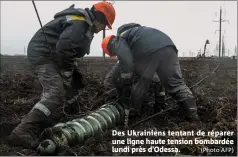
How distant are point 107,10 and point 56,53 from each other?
1002mm

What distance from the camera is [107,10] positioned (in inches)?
231

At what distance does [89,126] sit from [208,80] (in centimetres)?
619

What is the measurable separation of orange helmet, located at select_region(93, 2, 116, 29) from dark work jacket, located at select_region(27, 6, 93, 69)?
281 mm

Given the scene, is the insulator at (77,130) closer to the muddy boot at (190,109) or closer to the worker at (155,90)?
the worker at (155,90)

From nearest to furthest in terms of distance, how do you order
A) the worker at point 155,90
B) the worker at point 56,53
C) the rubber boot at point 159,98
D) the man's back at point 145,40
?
the worker at point 56,53 < the man's back at point 145,40 < the worker at point 155,90 < the rubber boot at point 159,98

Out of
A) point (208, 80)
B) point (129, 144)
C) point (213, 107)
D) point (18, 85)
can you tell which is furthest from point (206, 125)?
point (208, 80)

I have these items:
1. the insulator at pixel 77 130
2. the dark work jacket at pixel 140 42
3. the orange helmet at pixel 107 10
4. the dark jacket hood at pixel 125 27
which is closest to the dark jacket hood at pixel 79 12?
the orange helmet at pixel 107 10

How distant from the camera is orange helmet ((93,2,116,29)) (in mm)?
5836

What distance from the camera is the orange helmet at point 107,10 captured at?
5.84 m

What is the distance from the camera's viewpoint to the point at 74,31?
529cm

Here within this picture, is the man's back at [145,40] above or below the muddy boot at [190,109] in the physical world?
above

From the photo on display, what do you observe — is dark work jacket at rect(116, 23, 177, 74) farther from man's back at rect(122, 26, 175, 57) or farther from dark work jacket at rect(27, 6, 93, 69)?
dark work jacket at rect(27, 6, 93, 69)

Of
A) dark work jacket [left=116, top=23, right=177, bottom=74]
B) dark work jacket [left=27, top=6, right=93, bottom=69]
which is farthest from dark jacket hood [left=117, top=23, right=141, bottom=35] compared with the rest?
dark work jacket [left=27, top=6, right=93, bottom=69]

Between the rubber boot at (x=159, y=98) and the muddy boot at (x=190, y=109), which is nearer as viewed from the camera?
the muddy boot at (x=190, y=109)
